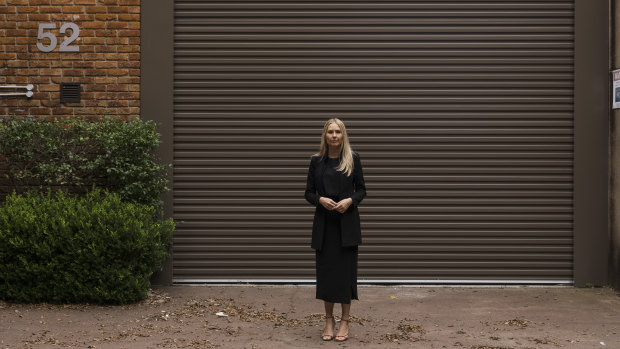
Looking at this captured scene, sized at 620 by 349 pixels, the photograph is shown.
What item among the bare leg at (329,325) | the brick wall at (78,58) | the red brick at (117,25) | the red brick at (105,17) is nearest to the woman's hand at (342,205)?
the bare leg at (329,325)

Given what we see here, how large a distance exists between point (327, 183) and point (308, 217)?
3.08 meters

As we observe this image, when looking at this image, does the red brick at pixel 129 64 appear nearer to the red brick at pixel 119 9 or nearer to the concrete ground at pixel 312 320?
the red brick at pixel 119 9

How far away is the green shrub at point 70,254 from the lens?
812 centimetres

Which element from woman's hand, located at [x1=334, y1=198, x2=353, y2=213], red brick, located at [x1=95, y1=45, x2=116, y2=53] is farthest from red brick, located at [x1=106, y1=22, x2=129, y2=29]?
woman's hand, located at [x1=334, y1=198, x2=353, y2=213]

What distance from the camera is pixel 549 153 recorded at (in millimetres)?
9852

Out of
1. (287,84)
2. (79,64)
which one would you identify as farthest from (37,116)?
(287,84)

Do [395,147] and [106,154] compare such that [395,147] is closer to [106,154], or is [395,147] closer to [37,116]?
[106,154]

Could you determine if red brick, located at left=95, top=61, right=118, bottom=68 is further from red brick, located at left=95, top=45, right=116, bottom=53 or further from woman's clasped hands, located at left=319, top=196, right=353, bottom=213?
woman's clasped hands, located at left=319, top=196, right=353, bottom=213

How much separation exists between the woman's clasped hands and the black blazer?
101mm

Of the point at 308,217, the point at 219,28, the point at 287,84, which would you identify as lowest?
the point at 308,217

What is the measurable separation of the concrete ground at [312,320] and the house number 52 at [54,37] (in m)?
3.36

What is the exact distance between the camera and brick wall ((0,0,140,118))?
31.5 ft

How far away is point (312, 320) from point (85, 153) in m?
3.53

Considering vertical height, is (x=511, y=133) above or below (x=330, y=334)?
above
